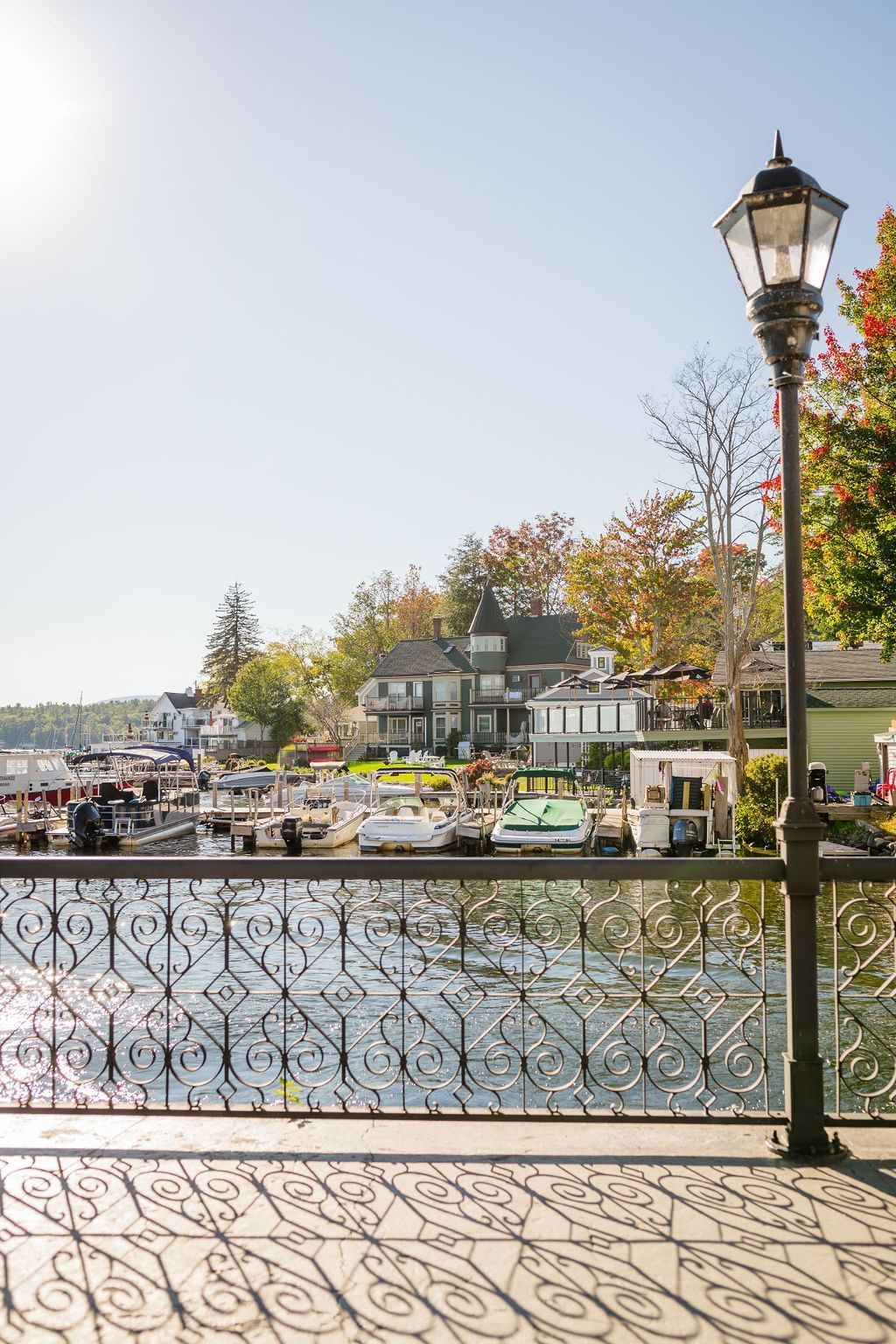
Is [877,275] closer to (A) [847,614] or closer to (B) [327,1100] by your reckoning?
(A) [847,614]

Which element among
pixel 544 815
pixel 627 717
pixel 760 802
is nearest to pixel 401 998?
pixel 760 802

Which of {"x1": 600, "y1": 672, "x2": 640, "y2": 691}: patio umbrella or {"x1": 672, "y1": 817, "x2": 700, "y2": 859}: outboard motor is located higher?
{"x1": 600, "y1": 672, "x2": 640, "y2": 691}: patio umbrella

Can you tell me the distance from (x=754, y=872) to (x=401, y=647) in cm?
6525

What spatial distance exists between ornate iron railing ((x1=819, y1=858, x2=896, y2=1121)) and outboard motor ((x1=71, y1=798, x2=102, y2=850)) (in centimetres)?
2226

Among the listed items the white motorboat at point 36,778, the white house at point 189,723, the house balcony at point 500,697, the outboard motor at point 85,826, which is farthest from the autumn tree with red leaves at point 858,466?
the white house at point 189,723

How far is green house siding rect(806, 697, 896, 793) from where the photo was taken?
32875 millimetres

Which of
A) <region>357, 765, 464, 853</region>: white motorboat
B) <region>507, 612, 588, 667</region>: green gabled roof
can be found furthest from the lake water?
<region>507, 612, 588, 667</region>: green gabled roof

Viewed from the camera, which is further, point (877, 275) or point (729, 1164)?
point (877, 275)

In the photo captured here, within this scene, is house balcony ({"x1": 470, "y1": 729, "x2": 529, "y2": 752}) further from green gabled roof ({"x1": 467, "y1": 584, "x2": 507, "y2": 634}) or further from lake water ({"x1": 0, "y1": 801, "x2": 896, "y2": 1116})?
lake water ({"x1": 0, "y1": 801, "x2": 896, "y2": 1116})

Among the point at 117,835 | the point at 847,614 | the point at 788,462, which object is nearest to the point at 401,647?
the point at 117,835

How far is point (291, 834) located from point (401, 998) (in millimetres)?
24211

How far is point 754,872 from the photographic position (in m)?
4.59

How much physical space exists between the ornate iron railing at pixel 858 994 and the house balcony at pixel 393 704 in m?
48.3

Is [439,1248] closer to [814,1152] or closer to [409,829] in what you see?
[814,1152]
